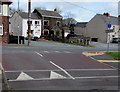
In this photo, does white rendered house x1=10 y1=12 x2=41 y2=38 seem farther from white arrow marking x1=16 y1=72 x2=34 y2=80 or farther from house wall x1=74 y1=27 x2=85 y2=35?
white arrow marking x1=16 y1=72 x2=34 y2=80

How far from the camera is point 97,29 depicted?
189 ft

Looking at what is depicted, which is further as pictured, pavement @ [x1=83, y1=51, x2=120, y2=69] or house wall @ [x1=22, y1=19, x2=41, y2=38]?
house wall @ [x1=22, y1=19, x2=41, y2=38]

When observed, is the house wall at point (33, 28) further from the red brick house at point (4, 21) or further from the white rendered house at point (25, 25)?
the red brick house at point (4, 21)

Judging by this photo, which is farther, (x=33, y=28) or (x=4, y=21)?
(x=33, y=28)

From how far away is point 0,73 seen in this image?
1216 cm

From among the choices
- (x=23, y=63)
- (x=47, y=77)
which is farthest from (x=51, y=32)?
(x=47, y=77)

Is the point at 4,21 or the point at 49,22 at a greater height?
the point at 49,22

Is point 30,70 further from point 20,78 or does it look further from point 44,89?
point 44,89

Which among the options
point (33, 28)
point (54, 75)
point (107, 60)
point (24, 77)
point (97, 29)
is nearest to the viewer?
point (24, 77)

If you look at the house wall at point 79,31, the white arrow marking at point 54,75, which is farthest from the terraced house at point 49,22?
the white arrow marking at point 54,75

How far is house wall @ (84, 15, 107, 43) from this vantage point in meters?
55.8

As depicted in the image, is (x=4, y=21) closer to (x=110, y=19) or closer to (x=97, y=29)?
(x=97, y=29)

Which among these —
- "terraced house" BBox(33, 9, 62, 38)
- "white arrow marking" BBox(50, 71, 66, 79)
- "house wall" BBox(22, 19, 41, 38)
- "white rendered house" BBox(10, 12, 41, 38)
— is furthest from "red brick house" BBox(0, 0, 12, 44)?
"terraced house" BBox(33, 9, 62, 38)

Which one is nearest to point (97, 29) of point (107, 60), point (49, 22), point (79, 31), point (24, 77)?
point (79, 31)
